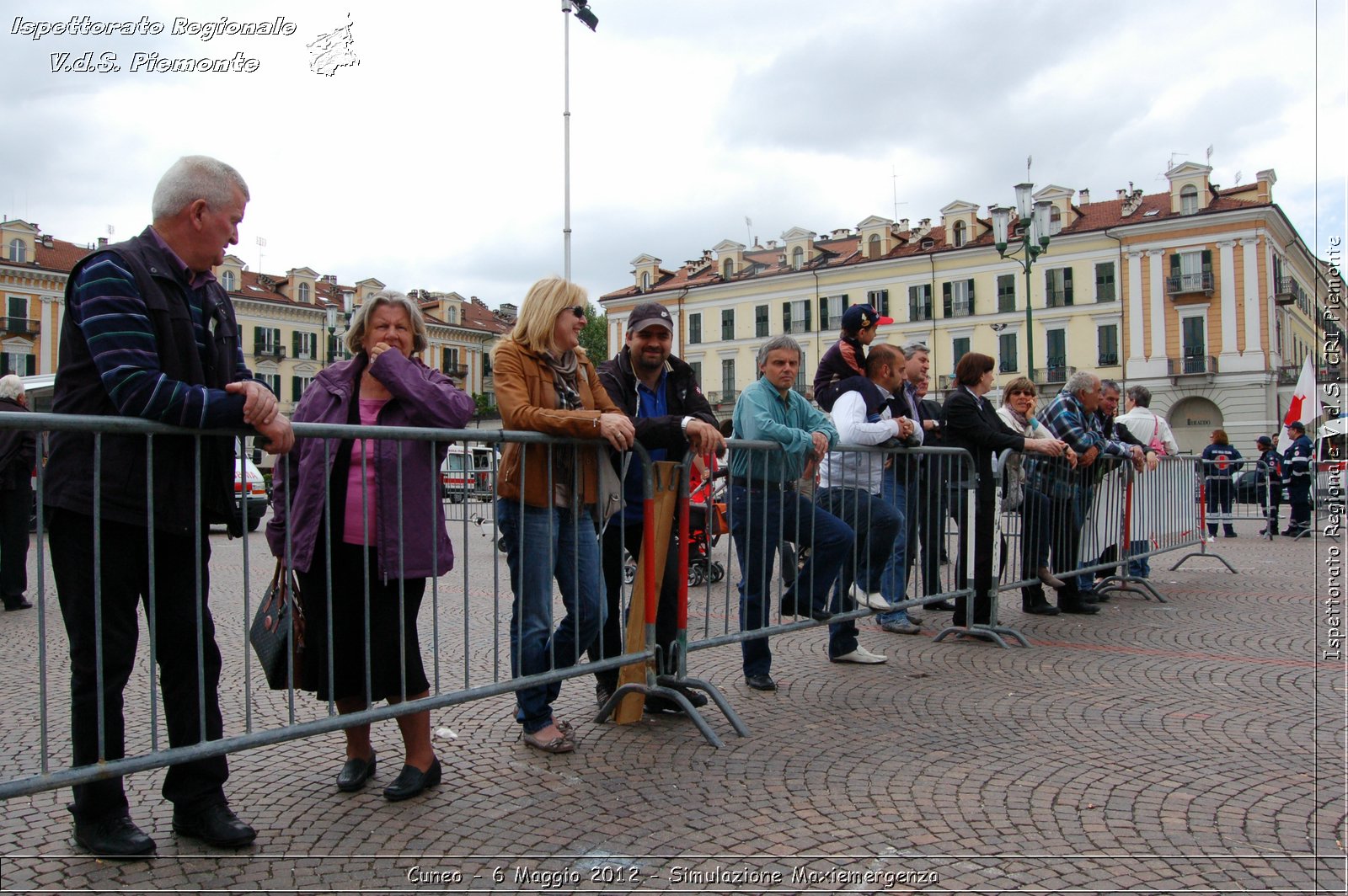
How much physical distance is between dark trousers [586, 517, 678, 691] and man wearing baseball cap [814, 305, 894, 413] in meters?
2.45

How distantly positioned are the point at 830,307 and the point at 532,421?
61.8 meters

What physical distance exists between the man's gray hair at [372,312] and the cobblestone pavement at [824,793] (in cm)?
84

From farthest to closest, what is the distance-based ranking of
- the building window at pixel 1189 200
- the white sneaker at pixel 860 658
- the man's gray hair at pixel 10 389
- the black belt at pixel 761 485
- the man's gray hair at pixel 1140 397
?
the building window at pixel 1189 200 → the man's gray hair at pixel 1140 397 → the man's gray hair at pixel 10 389 → the white sneaker at pixel 860 658 → the black belt at pixel 761 485

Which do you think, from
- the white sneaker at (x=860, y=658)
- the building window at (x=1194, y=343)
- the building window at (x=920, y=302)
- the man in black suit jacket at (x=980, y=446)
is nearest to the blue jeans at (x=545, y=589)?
the white sneaker at (x=860, y=658)

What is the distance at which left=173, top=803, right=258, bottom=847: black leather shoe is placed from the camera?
3.04 m

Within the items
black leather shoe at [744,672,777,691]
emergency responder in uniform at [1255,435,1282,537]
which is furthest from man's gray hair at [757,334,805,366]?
emergency responder in uniform at [1255,435,1282,537]

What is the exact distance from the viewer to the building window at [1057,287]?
183 feet

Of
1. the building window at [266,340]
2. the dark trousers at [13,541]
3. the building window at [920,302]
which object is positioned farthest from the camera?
the building window at [266,340]

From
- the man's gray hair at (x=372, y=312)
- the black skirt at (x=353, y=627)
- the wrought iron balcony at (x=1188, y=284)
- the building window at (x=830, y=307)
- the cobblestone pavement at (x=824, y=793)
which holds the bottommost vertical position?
the cobblestone pavement at (x=824, y=793)

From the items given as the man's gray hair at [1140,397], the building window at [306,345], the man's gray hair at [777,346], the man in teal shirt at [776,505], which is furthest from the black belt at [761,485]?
the building window at [306,345]

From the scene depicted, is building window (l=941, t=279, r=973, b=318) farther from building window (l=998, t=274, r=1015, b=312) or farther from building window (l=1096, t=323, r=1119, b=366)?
building window (l=1096, t=323, r=1119, b=366)

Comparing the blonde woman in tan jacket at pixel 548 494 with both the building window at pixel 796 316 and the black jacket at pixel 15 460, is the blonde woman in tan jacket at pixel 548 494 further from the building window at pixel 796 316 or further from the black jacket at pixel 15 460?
the building window at pixel 796 316

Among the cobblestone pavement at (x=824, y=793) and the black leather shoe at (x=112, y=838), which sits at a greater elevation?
the black leather shoe at (x=112, y=838)

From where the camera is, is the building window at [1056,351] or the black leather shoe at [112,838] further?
the building window at [1056,351]
